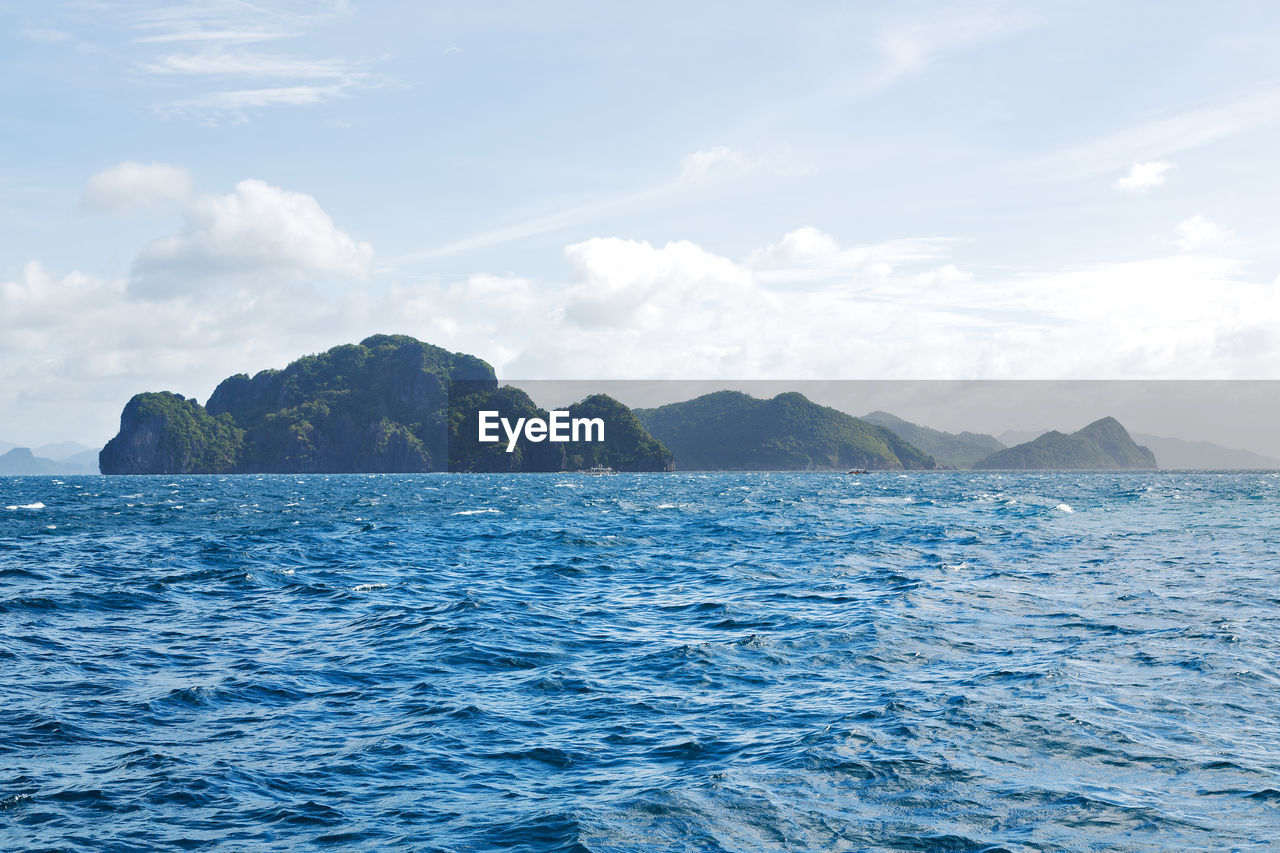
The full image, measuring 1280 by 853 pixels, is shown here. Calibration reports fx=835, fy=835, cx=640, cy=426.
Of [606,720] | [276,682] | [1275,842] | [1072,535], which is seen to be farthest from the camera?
[1072,535]

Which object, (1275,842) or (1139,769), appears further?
(1139,769)

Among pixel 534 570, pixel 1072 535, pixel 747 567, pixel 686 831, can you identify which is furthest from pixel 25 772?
pixel 1072 535

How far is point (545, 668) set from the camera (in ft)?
67.4

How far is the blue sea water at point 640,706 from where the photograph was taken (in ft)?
38.8

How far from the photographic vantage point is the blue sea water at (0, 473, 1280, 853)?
11.8 metres

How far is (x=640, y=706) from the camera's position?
683 inches

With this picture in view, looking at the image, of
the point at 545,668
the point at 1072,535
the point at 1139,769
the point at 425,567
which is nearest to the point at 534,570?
the point at 425,567

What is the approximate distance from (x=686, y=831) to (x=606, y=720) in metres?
5.10

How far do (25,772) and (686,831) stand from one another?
10758mm

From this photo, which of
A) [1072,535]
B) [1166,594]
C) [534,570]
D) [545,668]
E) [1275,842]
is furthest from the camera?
[1072,535]

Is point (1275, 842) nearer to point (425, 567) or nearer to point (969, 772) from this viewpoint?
point (969, 772)

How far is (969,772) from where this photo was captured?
13609 millimetres

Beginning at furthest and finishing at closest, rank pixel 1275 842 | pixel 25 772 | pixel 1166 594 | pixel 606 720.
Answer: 1. pixel 1166 594
2. pixel 606 720
3. pixel 25 772
4. pixel 1275 842

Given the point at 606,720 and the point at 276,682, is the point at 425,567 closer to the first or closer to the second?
the point at 276,682
